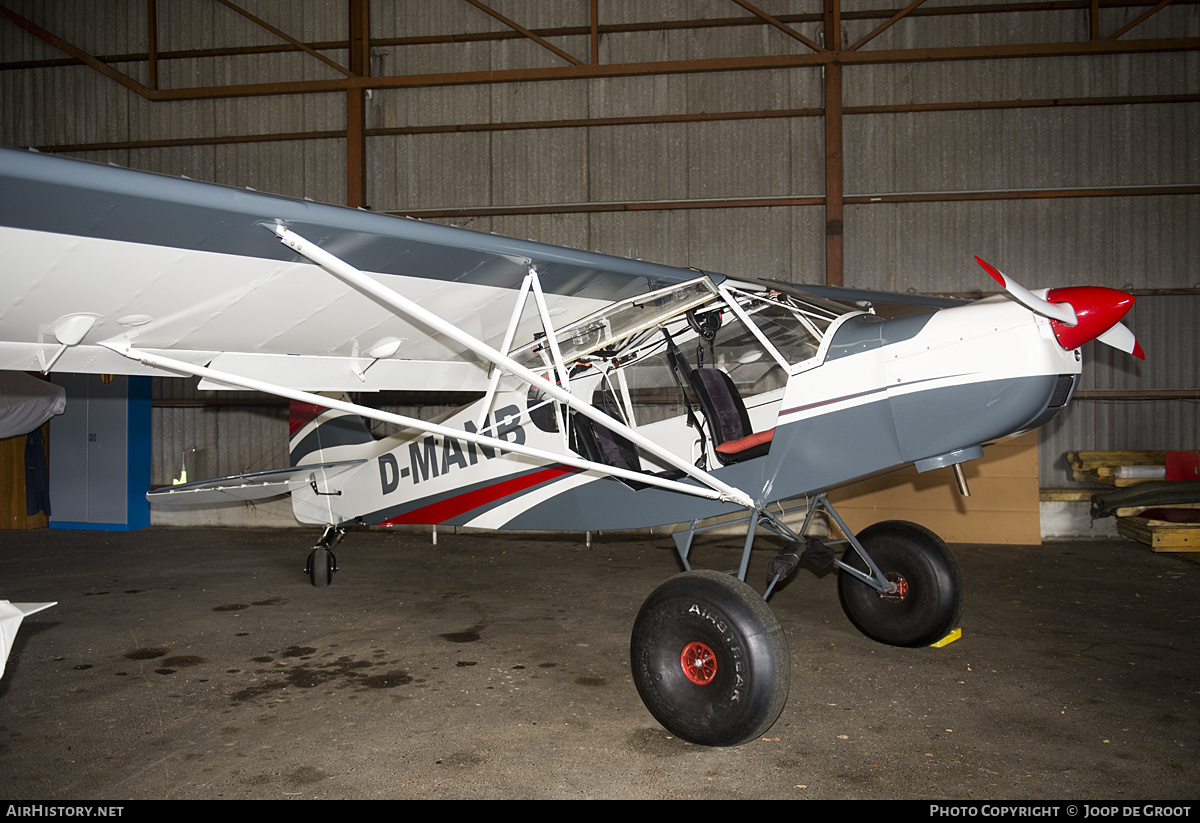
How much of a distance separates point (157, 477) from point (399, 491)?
7513 mm

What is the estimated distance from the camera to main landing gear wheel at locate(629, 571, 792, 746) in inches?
127

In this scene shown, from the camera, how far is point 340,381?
4676mm

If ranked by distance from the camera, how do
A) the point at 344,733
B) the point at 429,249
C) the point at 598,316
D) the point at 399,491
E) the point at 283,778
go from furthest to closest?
1. the point at 399,491
2. the point at 598,316
3. the point at 344,733
4. the point at 429,249
5. the point at 283,778

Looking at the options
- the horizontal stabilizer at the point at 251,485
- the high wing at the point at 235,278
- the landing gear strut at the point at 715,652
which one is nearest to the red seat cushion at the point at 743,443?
the landing gear strut at the point at 715,652

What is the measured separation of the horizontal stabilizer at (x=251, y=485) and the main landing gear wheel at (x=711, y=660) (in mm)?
3832

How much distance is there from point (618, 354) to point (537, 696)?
6.29 feet

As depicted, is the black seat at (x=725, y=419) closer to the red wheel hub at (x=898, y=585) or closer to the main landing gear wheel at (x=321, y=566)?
the red wheel hub at (x=898, y=585)

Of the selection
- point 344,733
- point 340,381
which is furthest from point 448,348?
point 344,733

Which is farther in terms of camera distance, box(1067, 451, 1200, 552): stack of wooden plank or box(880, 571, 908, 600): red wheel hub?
box(1067, 451, 1200, 552): stack of wooden plank

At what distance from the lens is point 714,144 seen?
34.8 ft

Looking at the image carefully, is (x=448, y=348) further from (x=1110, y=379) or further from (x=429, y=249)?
(x=1110, y=379)

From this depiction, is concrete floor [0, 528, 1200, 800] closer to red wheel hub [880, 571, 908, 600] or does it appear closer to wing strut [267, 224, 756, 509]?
red wheel hub [880, 571, 908, 600]

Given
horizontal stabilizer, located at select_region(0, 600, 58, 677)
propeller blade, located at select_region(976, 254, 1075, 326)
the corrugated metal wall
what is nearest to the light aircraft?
propeller blade, located at select_region(976, 254, 1075, 326)

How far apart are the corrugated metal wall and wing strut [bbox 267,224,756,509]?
7.06 m
